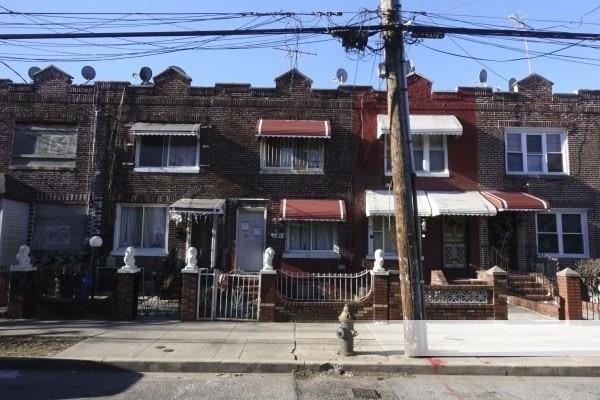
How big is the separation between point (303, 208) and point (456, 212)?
4.74 meters

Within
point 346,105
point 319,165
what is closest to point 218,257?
point 319,165

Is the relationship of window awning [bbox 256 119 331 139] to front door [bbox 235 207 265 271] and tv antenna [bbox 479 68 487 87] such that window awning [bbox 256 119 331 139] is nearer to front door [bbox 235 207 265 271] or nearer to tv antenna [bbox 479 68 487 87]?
front door [bbox 235 207 265 271]

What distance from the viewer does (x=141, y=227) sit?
56.3ft

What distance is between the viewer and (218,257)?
16641 millimetres

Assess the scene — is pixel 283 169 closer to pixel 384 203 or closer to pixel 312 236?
pixel 312 236

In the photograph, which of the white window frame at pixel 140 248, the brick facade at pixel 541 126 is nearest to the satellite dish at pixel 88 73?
the white window frame at pixel 140 248

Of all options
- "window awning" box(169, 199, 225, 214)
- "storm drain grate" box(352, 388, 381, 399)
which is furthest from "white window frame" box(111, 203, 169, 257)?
"storm drain grate" box(352, 388, 381, 399)

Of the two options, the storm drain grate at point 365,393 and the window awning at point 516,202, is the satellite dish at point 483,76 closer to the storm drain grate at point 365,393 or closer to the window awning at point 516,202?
Result: the window awning at point 516,202

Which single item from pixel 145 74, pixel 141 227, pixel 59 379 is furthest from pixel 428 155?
pixel 59 379

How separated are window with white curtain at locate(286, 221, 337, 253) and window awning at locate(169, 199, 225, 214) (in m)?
2.46

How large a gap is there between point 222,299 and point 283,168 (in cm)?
633

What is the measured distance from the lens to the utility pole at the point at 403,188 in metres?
8.59

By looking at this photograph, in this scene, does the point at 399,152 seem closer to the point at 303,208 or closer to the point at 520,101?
the point at 303,208

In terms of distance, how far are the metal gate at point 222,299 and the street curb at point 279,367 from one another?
3.90 meters
